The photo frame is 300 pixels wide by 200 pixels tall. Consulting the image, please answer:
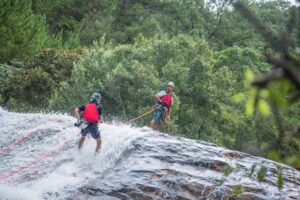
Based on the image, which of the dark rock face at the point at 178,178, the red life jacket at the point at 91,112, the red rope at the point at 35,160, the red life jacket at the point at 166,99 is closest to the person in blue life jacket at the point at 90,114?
the red life jacket at the point at 91,112

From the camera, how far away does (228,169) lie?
3.25m

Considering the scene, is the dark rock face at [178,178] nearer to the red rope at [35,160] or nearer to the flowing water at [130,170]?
the flowing water at [130,170]

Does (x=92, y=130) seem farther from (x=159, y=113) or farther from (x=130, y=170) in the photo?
(x=159, y=113)

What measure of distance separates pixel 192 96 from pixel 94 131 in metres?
15.0

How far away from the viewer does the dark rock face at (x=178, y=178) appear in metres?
11.4

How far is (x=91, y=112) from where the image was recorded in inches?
502

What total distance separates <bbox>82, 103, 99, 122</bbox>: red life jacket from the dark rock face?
1209mm

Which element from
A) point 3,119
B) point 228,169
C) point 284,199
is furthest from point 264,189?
point 3,119

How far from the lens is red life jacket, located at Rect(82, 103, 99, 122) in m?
12.7

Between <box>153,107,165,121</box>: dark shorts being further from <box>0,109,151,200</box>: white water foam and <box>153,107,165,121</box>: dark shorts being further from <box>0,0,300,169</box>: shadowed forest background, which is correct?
<box>0,0,300,169</box>: shadowed forest background

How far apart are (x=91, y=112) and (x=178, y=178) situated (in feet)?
8.68

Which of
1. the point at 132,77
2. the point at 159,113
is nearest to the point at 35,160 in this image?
the point at 159,113

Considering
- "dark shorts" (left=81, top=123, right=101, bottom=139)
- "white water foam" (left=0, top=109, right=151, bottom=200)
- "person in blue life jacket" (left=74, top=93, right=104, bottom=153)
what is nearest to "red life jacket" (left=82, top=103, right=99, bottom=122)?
"person in blue life jacket" (left=74, top=93, right=104, bottom=153)

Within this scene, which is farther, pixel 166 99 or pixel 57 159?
pixel 166 99
